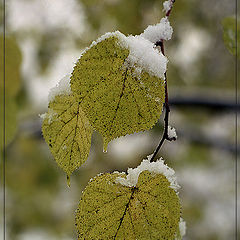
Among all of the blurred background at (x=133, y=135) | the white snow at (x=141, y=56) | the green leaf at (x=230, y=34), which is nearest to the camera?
the white snow at (x=141, y=56)

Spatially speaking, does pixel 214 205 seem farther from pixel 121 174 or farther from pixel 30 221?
pixel 121 174

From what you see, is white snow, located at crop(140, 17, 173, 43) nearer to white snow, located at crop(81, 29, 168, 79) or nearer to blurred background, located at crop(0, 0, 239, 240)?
white snow, located at crop(81, 29, 168, 79)

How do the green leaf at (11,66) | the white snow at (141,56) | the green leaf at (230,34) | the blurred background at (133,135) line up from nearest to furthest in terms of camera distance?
1. the white snow at (141,56)
2. the green leaf at (230,34)
3. the green leaf at (11,66)
4. the blurred background at (133,135)

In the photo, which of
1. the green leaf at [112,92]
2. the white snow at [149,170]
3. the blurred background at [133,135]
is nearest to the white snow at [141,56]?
the green leaf at [112,92]

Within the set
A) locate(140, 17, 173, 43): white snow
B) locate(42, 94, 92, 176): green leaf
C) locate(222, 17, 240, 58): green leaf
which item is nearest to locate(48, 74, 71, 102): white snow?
locate(42, 94, 92, 176): green leaf

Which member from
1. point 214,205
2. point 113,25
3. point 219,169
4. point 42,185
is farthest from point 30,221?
point 219,169

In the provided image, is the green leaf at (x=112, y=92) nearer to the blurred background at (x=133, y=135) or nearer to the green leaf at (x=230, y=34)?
the green leaf at (x=230, y=34)

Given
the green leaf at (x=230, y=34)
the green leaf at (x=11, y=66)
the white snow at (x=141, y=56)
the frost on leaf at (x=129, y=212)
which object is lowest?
the frost on leaf at (x=129, y=212)

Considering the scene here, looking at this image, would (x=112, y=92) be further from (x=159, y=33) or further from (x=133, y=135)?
(x=133, y=135)
